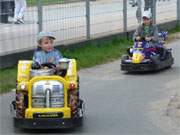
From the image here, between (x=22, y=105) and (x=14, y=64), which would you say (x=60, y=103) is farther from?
(x=14, y=64)

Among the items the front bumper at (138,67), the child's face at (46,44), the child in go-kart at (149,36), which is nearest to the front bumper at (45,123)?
the child's face at (46,44)

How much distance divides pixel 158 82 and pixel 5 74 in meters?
2.63

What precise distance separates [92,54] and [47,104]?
261 inches

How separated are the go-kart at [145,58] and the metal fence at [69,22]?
2.08 metres

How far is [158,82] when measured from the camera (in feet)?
38.7

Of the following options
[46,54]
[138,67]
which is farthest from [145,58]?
[46,54]

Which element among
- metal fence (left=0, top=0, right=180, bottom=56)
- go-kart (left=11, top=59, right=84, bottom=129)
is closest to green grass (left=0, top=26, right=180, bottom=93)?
metal fence (left=0, top=0, right=180, bottom=56)

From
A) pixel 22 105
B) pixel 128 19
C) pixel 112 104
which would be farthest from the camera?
pixel 128 19

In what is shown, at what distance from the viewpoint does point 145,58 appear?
1283 centimetres

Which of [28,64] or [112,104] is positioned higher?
[28,64]

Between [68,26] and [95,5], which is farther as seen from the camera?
[95,5]

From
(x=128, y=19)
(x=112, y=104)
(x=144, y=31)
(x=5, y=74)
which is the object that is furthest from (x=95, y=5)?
(x=112, y=104)

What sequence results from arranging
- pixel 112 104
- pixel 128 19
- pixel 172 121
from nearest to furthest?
pixel 172 121, pixel 112 104, pixel 128 19

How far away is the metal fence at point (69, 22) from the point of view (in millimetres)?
13609
